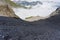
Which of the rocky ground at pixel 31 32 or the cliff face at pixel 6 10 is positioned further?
the cliff face at pixel 6 10

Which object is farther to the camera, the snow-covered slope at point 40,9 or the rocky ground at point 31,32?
the snow-covered slope at point 40,9

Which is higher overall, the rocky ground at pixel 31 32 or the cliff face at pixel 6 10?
the rocky ground at pixel 31 32

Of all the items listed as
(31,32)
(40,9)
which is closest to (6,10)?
(40,9)

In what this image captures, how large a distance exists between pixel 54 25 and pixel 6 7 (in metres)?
0.77

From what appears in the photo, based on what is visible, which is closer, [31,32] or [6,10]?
[31,32]

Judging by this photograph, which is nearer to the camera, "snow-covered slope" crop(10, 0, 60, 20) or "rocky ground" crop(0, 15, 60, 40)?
"rocky ground" crop(0, 15, 60, 40)

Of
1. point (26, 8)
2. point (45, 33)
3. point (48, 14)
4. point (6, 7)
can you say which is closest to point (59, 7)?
point (48, 14)

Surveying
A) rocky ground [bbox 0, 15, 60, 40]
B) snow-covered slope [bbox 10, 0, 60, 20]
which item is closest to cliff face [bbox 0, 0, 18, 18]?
snow-covered slope [bbox 10, 0, 60, 20]

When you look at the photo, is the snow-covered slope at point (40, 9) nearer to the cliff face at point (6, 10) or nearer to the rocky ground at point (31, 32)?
the cliff face at point (6, 10)

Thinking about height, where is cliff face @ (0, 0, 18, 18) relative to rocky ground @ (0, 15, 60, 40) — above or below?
below

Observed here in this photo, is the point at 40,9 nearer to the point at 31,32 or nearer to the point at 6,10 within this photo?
the point at 6,10

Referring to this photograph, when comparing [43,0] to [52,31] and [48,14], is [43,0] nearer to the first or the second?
[48,14]

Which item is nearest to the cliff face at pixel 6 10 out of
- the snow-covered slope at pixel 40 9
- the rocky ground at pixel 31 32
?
the snow-covered slope at pixel 40 9

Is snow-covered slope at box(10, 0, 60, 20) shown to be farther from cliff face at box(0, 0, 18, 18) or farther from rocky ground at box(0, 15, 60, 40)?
rocky ground at box(0, 15, 60, 40)
